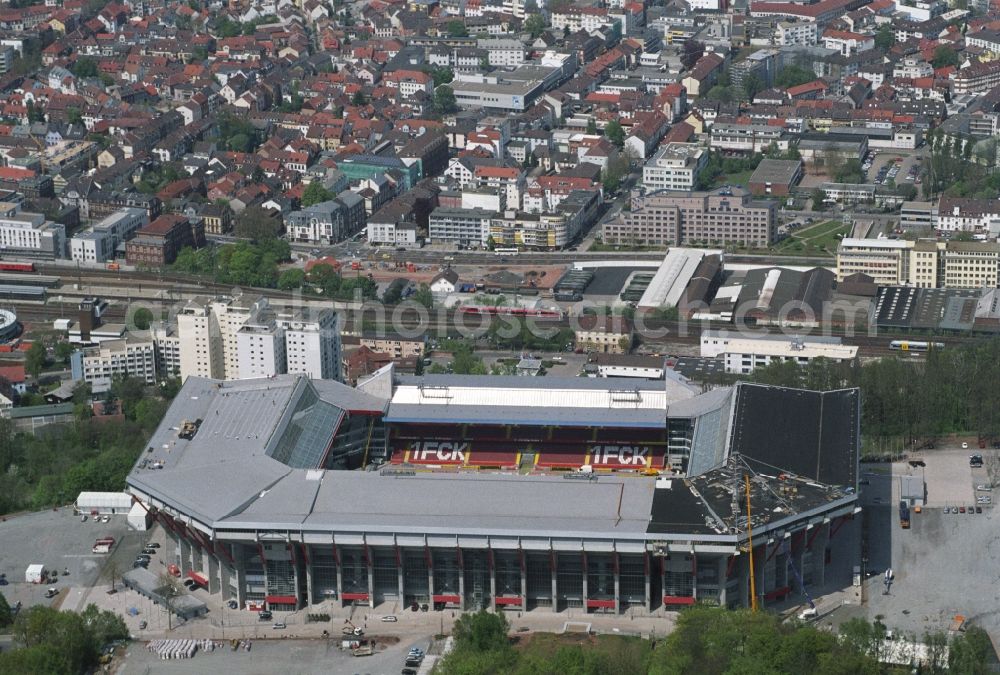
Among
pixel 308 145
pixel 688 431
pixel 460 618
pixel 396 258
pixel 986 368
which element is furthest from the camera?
pixel 308 145

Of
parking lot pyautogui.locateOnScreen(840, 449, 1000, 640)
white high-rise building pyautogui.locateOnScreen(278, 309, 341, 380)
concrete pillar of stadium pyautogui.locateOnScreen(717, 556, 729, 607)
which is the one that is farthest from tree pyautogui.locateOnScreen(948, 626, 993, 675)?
white high-rise building pyautogui.locateOnScreen(278, 309, 341, 380)

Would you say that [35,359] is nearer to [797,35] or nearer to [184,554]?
[184,554]

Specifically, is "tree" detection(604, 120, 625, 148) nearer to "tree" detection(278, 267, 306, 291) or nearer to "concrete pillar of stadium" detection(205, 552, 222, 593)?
"tree" detection(278, 267, 306, 291)

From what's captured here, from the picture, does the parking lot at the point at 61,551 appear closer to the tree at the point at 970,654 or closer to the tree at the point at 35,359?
the tree at the point at 35,359

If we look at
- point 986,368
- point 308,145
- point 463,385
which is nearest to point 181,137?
point 308,145

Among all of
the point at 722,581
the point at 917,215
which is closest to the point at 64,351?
the point at 722,581

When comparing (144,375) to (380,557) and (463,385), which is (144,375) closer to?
(463,385)
